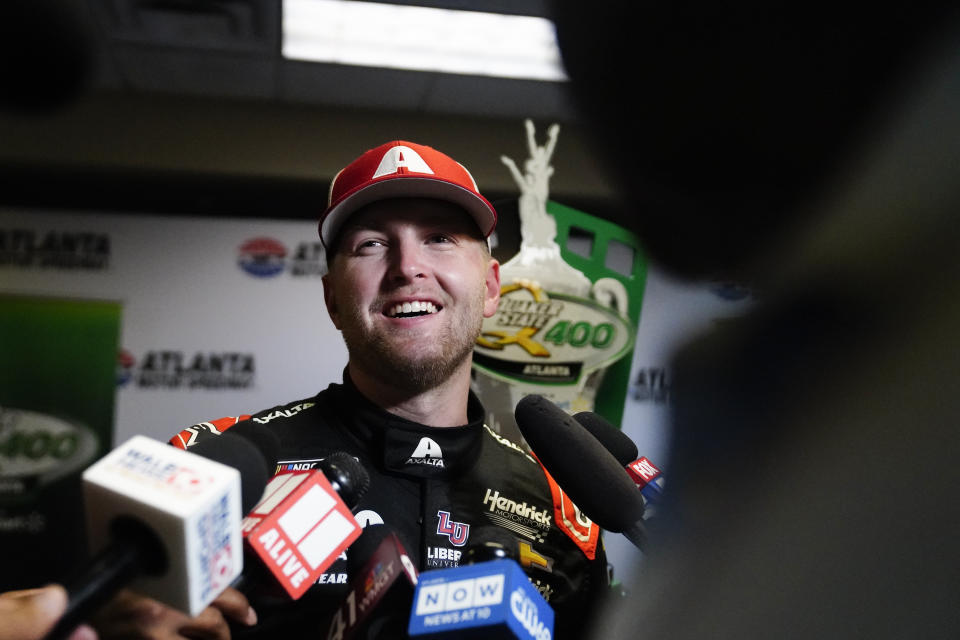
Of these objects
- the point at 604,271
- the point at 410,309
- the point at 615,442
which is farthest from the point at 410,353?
the point at 604,271

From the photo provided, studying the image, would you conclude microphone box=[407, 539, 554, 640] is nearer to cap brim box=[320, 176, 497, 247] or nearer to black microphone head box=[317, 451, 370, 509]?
black microphone head box=[317, 451, 370, 509]

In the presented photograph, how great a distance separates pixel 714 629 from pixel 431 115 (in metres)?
2.93

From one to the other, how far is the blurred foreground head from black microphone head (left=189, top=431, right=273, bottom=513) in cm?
53

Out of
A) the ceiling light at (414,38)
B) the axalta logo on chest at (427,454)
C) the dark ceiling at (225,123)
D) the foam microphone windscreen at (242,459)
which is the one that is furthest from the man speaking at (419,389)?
the dark ceiling at (225,123)

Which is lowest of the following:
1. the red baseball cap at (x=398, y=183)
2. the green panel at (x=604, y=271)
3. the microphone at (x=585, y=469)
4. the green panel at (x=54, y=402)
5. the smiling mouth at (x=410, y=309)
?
the green panel at (x=54, y=402)

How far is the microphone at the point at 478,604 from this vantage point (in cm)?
55

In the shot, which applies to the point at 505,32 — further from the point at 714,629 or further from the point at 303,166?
the point at 714,629

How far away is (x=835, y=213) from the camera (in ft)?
0.56

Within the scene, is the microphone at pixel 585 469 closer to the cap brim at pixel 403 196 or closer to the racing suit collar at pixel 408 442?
the racing suit collar at pixel 408 442

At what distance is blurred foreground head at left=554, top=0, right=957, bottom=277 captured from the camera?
17 cm

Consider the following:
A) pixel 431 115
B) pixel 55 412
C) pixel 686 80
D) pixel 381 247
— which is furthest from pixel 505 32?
pixel 686 80

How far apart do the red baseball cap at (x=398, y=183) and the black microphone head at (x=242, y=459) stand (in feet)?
2.06

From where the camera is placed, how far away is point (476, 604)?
0.55 metres

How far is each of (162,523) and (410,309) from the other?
0.75 meters
